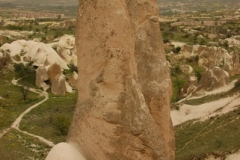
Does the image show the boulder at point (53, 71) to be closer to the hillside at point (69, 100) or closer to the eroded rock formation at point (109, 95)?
the hillside at point (69, 100)

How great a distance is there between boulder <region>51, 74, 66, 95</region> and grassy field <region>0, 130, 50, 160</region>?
10.7 m

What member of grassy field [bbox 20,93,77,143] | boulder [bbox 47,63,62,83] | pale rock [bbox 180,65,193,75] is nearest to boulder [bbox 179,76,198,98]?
grassy field [bbox 20,93,77,143]

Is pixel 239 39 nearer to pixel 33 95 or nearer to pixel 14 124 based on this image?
pixel 33 95

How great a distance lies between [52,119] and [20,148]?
212 inches

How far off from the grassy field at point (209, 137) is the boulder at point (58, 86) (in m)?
14.0

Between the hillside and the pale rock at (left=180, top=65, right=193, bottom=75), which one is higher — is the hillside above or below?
above

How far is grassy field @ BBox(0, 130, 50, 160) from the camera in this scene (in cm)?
1328

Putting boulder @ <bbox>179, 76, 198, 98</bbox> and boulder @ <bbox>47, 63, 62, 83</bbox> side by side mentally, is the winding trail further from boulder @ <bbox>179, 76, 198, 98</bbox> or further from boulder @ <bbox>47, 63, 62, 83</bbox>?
boulder @ <bbox>179, 76, 198, 98</bbox>

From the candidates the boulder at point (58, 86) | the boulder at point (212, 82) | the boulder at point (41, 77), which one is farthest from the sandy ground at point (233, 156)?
the boulder at point (41, 77)

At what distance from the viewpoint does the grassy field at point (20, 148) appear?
43.6ft

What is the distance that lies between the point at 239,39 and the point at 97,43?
49.5 metres

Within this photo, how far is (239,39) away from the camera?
2052 inches

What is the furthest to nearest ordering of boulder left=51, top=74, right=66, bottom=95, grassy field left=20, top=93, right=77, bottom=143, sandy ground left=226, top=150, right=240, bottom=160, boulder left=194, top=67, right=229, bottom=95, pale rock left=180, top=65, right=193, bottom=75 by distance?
pale rock left=180, top=65, right=193, bottom=75 → boulder left=51, top=74, right=66, bottom=95 → boulder left=194, top=67, right=229, bottom=95 → grassy field left=20, top=93, right=77, bottom=143 → sandy ground left=226, top=150, right=240, bottom=160

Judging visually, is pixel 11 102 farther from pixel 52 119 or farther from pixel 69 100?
pixel 52 119
